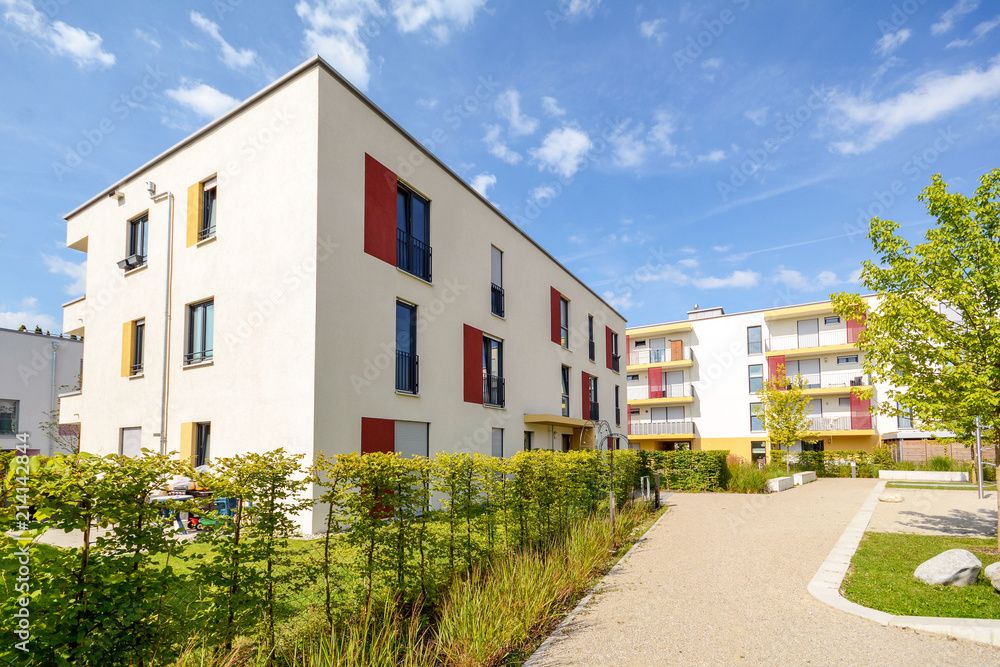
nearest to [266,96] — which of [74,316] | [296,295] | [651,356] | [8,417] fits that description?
[296,295]

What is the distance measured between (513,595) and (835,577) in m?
4.77

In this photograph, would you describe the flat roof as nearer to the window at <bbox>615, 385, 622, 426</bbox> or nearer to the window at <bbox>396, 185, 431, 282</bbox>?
the window at <bbox>396, 185, 431, 282</bbox>

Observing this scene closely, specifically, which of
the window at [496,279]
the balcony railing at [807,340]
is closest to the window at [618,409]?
the window at [496,279]

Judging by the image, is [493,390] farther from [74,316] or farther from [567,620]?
[74,316]

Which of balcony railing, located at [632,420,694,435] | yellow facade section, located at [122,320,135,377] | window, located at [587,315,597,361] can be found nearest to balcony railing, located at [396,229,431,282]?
yellow facade section, located at [122,320,135,377]

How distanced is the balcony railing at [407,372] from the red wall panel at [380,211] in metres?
2.30

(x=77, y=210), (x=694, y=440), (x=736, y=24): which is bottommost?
(x=694, y=440)

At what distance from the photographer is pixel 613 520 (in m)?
11.2

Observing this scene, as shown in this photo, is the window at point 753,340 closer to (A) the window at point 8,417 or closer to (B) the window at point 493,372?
(B) the window at point 493,372

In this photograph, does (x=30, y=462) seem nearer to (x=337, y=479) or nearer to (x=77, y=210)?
(x=337, y=479)

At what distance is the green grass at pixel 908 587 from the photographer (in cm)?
641

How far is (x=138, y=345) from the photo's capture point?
51.7 ft

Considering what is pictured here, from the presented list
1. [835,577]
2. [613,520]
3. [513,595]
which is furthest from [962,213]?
[513,595]

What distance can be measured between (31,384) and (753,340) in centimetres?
4278
